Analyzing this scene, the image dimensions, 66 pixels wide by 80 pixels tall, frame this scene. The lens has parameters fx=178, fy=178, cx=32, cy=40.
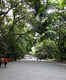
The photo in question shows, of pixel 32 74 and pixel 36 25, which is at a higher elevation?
pixel 36 25

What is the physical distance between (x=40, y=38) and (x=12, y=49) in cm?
746

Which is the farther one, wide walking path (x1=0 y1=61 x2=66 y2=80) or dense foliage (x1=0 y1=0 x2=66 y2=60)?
dense foliage (x1=0 y1=0 x2=66 y2=60)

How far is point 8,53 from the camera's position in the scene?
36.2 meters

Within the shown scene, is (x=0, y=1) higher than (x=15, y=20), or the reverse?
(x=0, y=1)

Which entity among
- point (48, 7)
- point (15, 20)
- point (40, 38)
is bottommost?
point (40, 38)

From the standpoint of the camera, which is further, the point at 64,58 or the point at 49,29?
the point at 49,29

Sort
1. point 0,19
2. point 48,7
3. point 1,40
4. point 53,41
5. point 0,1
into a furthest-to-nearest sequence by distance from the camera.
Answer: point 53,41
point 48,7
point 1,40
point 0,19
point 0,1

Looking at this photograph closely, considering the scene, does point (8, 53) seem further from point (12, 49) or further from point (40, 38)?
point (40, 38)

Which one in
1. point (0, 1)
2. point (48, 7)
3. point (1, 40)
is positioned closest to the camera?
point (0, 1)

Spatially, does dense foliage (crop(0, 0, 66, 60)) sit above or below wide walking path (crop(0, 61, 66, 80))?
above

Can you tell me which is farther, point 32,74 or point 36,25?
point 36,25

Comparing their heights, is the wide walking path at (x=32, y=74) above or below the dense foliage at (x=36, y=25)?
below

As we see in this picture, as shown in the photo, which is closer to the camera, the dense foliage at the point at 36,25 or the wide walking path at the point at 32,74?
the wide walking path at the point at 32,74

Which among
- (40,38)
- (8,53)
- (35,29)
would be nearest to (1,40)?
(8,53)
